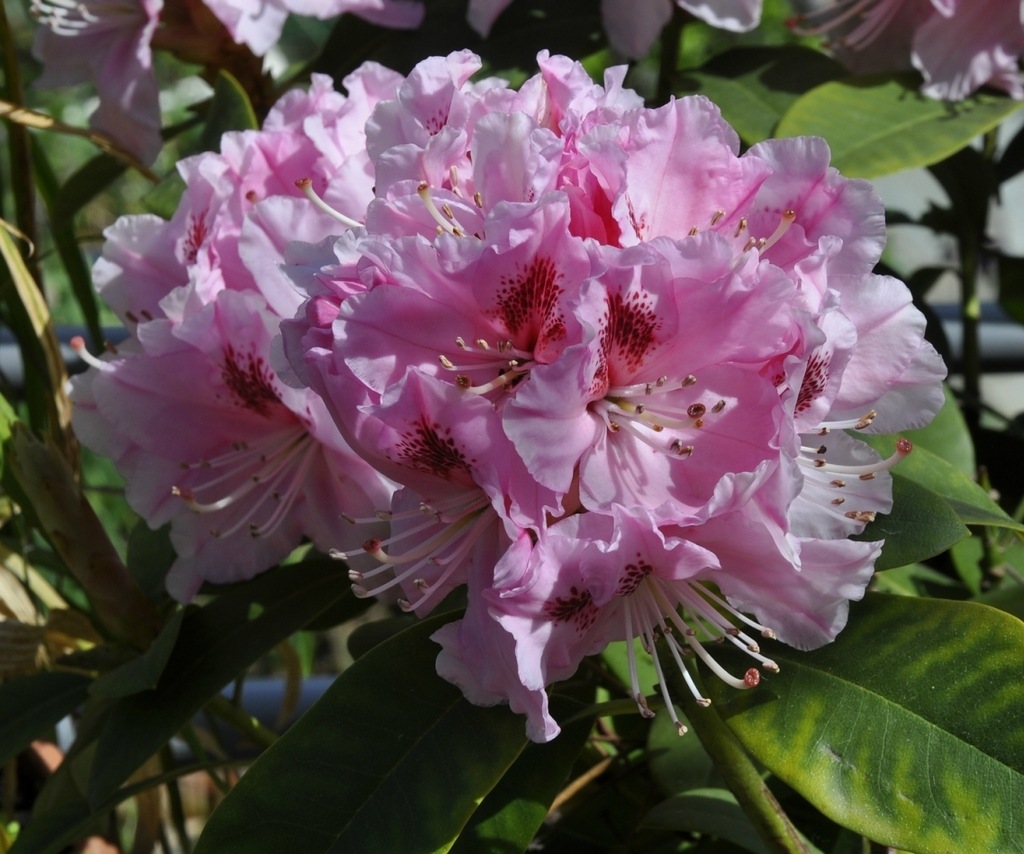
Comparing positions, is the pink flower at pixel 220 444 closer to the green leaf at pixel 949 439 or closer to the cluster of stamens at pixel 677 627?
the cluster of stamens at pixel 677 627

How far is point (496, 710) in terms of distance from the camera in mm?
592

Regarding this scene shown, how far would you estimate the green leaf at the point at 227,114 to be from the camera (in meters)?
0.83

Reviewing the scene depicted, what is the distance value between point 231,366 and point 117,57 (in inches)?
Answer: 17.0

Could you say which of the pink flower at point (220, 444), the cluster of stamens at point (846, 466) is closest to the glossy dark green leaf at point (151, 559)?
the pink flower at point (220, 444)

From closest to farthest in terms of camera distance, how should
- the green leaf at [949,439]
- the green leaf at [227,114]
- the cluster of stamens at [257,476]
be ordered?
the cluster of stamens at [257,476] < the green leaf at [227,114] < the green leaf at [949,439]

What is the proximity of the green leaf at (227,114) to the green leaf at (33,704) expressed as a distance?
376 mm

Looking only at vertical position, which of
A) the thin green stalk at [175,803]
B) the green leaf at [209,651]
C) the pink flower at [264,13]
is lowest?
the thin green stalk at [175,803]

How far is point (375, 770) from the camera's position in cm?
57

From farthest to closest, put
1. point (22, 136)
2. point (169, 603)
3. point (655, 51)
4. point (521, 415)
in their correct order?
1. point (655, 51)
2. point (22, 136)
3. point (169, 603)
4. point (521, 415)

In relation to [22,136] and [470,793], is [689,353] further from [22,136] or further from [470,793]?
[22,136]

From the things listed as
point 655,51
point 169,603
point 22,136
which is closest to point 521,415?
point 169,603

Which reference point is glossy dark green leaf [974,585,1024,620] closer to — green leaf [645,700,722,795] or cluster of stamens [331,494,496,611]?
green leaf [645,700,722,795]

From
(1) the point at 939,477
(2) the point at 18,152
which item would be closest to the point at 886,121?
(1) the point at 939,477

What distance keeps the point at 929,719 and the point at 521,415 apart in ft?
0.78
